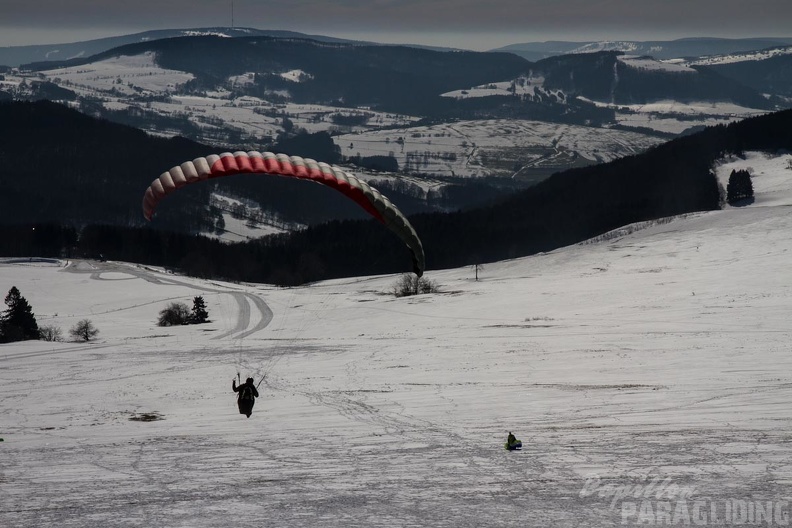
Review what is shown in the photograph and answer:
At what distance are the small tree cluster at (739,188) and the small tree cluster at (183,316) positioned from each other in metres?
86.8

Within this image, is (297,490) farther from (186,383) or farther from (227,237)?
(227,237)

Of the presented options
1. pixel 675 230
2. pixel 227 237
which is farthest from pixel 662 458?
pixel 227 237

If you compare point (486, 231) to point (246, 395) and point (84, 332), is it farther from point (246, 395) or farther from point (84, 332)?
point (246, 395)

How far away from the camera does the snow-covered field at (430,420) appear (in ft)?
59.8

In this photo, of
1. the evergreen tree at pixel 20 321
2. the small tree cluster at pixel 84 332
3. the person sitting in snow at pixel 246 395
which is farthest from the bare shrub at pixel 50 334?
the person sitting in snow at pixel 246 395

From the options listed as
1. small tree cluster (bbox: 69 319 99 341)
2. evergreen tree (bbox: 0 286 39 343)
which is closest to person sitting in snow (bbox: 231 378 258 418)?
small tree cluster (bbox: 69 319 99 341)

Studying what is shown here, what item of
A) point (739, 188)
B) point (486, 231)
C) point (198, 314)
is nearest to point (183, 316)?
point (198, 314)

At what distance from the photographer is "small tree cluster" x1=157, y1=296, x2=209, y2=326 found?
70.4 m

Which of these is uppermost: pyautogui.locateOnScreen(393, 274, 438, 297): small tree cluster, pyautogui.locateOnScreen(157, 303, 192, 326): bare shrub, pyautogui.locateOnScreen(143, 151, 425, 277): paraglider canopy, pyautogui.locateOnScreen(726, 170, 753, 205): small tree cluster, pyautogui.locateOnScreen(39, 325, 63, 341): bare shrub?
pyautogui.locateOnScreen(726, 170, 753, 205): small tree cluster

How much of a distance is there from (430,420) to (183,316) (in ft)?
162

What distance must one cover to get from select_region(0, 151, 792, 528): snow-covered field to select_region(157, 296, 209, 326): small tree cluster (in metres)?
11.1

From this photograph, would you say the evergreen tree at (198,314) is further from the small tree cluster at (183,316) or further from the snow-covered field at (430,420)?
the snow-covered field at (430,420)

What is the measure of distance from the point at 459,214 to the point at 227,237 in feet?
216

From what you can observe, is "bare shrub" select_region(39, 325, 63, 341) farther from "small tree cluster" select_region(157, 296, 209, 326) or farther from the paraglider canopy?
the paraglider canopy
